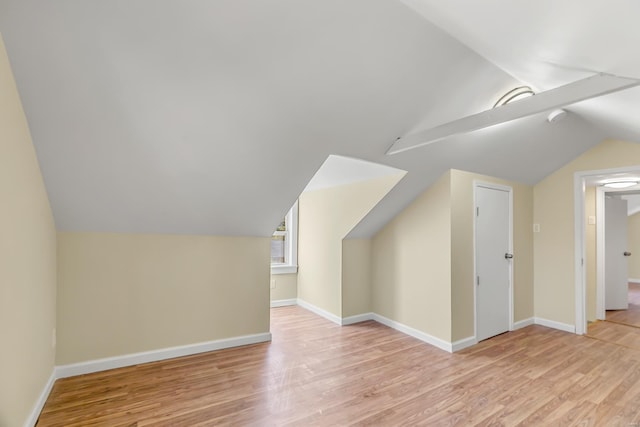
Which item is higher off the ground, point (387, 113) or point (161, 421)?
point (387, 113)

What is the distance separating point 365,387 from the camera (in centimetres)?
255

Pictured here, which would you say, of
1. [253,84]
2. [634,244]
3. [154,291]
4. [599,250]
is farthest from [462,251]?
[634,244]

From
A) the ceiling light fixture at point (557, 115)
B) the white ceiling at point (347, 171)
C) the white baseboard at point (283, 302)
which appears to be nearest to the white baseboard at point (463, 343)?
the white ceiling at point (347, 171)

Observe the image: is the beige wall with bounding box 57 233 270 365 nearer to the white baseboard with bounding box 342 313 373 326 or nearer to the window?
the white baseboard with bounding box 342 313 373 326

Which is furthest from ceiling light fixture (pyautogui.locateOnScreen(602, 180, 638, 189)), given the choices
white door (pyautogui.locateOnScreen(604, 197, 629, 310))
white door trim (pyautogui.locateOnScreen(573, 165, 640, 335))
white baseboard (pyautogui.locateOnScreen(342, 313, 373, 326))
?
white baseboard (pyautogui.locateOnScreen(342, 313, 373, 326))

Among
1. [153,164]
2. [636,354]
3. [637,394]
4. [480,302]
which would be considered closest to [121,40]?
[153,164]

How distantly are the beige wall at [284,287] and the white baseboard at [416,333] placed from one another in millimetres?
1437

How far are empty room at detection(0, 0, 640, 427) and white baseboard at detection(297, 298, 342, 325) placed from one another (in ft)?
0.14

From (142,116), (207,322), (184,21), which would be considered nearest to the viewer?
(184,21)

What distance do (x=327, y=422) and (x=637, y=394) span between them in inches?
99.6

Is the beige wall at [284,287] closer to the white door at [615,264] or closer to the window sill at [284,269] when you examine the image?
the window sill at [284,269]

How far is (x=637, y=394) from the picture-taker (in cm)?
251

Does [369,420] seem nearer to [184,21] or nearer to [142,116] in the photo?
[142,116]

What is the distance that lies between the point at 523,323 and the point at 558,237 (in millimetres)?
1249
